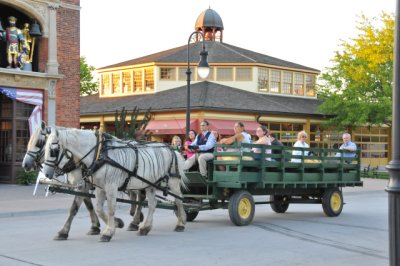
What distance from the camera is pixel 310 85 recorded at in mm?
45062

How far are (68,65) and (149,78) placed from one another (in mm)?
17326

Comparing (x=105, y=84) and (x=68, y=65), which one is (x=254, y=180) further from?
(x=105, y=84)

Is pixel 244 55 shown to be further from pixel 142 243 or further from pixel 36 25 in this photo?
pixel 142 243

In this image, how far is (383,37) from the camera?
110 feet

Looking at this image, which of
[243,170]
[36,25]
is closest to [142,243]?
[243,170]

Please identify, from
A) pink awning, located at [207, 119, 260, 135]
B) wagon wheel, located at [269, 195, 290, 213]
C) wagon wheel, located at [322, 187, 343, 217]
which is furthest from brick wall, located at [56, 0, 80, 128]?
wagon wheel, located at [322, 187, 343, 217]

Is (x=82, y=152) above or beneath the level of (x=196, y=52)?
beneath

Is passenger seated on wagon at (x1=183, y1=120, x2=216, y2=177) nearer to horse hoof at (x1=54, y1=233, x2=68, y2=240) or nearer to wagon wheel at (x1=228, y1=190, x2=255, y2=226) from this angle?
wagon wheel at (x1=228, y1=190, x2=255, y2=226)

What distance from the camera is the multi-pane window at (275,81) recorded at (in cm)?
4231

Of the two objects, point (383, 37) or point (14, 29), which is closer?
point (14, 29)

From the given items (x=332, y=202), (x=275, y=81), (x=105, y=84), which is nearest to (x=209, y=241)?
(x=332, y=202)

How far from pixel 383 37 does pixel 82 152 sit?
1051 inches

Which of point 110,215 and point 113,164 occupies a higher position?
point 113,164

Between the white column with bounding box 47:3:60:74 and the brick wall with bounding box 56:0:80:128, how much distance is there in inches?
7.6
